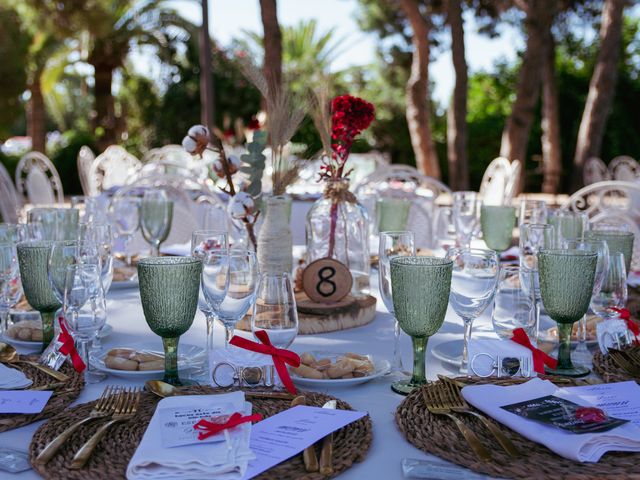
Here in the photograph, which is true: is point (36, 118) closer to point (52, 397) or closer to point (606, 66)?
point (606, 66)

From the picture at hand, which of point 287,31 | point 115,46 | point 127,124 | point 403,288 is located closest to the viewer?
point 403,288

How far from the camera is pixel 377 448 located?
3.00 feet

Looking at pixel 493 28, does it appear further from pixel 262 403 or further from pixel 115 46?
pixel 262 403

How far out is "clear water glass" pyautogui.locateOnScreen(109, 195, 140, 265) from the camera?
2.19m

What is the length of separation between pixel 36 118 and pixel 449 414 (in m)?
14.8

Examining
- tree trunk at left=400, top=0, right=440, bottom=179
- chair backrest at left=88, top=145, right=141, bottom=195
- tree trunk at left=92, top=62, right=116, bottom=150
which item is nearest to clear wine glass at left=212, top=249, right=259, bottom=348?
chair backrest at left=88, top=145, right=141, bottom=195

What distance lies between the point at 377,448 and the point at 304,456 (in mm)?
110

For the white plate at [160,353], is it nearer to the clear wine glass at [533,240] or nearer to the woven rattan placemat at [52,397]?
the woven rattan placemat at [52,397]

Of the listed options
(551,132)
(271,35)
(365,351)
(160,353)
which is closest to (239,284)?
(160,353)

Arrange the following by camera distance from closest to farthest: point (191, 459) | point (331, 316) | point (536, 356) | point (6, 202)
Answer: point (191, 459)
point (536, 356)
point (331, 316)
point (6, 202)

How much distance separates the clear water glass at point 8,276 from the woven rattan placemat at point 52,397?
0.18 m

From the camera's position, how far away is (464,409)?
0.98 m

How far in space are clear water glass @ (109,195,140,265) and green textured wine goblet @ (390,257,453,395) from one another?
127 centimetres

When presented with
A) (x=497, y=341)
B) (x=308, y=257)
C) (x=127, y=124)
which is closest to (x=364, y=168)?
(x=308, y=257)
